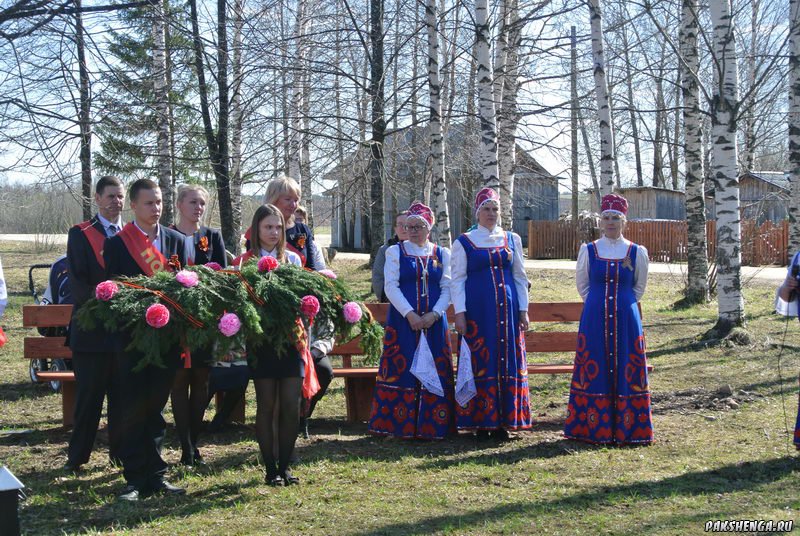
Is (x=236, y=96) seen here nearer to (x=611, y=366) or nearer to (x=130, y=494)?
(x=611, y=366)

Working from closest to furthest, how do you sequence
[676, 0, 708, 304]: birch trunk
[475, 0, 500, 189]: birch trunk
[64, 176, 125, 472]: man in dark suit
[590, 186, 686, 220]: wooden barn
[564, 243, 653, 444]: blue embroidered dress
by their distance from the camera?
[64, 176, 125, 472]: man in dark suit < [564, 243, 653, 444]: blue embroidered dress < [475, 0, 500, 189]: birch trunk < [676, 0, 708, 304]: birch trunk < [590, 186, 686, 220]: wooden barn

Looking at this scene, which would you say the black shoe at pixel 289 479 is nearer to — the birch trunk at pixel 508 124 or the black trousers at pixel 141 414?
the black trousers at pixel 141 414

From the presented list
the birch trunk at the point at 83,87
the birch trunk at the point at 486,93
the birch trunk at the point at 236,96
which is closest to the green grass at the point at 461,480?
the birch trunk at the point at 83,87

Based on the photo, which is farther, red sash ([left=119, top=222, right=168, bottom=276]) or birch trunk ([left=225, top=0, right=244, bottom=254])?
birch trunk ([left=225, top=0, right=244, bottom=254])

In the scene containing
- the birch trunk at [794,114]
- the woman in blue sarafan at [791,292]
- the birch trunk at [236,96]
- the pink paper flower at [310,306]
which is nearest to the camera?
the pink paper flower at [310,306]

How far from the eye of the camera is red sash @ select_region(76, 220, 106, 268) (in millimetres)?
5707

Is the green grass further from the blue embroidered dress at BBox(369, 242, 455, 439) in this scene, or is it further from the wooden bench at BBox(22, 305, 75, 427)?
the wooden bench at BBox(22, 305, 75, 427)

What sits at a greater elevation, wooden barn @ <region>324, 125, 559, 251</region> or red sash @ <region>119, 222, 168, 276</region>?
wooden barn @ <region>324, 125, 559, 251</region>

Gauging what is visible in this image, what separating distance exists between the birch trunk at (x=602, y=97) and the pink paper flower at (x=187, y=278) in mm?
8191

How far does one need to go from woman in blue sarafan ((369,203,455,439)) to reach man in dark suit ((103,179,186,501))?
79.0 inches

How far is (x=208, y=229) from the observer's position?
631 centimetres

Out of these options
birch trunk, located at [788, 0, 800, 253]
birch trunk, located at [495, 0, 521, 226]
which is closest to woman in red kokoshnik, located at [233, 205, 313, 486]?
birch trunk, located at [788, 0, 800, 253]

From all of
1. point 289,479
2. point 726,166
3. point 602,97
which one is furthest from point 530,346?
point 602,97

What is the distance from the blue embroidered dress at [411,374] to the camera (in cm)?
688
